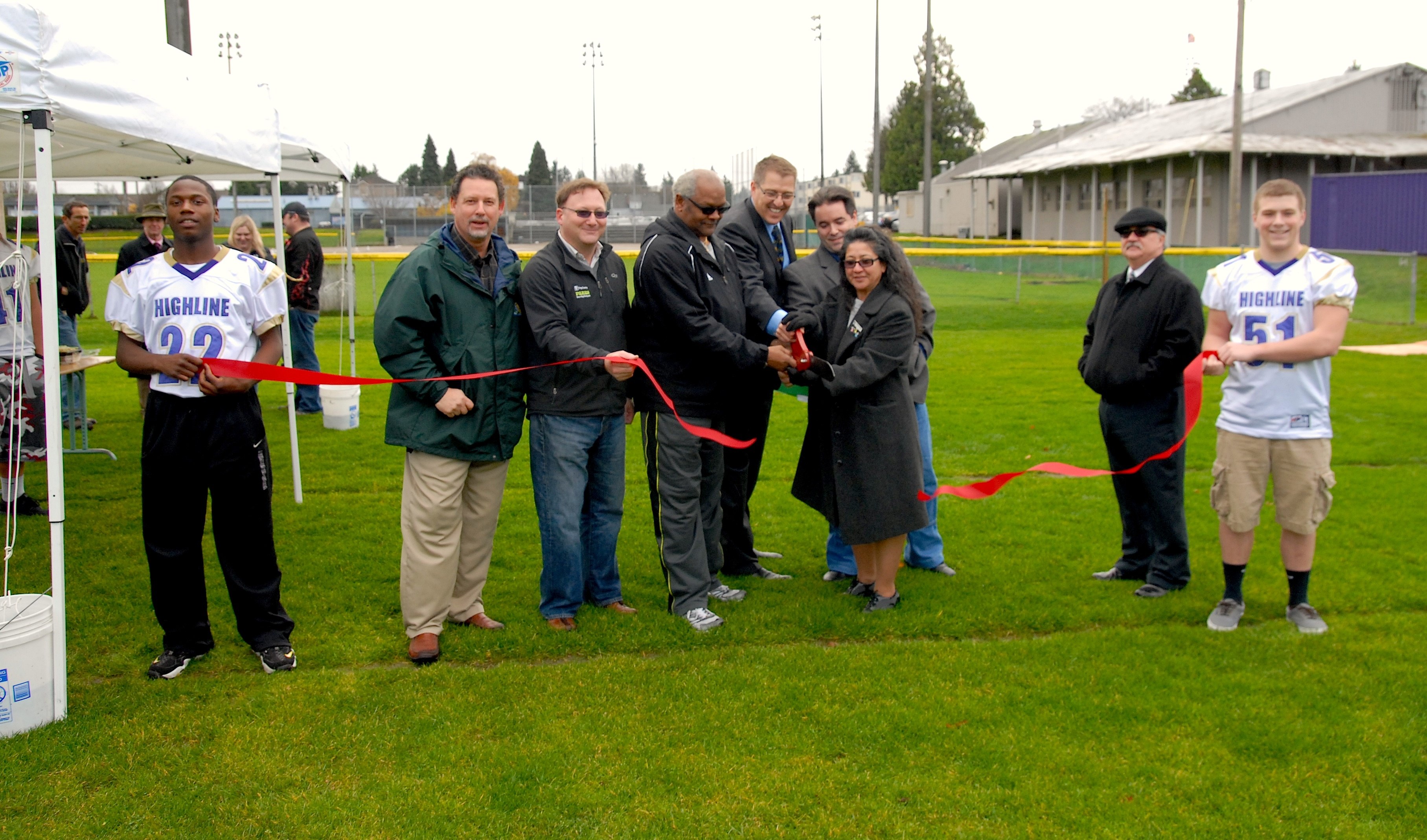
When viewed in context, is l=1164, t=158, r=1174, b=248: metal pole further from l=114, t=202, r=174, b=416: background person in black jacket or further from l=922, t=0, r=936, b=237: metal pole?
l=114, t=202, r=174, b=416: background person in black jacket

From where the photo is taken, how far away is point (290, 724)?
13.5ft

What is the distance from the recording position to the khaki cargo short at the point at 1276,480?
483cm

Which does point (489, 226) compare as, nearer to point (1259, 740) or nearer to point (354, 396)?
point (1259, 740)

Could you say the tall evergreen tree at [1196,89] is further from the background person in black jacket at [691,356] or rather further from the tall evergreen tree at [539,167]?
the background person in black jacket at [691,356]

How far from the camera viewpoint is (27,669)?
159 inches

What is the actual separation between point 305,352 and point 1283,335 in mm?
9157

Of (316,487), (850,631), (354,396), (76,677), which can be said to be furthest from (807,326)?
(354,396)

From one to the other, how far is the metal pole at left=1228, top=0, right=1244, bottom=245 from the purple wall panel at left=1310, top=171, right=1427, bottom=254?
2.08m

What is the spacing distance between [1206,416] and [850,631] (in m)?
6.68

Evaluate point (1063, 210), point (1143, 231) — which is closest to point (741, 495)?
point (1143, 231)

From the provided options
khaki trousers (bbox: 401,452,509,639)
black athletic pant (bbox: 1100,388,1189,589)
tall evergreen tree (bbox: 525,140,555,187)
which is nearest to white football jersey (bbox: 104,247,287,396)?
khaki trousers (bbox: 401,452,509,639)

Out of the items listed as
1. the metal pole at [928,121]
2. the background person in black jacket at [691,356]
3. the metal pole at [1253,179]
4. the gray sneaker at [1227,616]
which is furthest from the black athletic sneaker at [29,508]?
the metal pole at [928,121]

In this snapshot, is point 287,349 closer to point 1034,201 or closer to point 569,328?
point 569,328

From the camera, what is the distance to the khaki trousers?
190 inches
